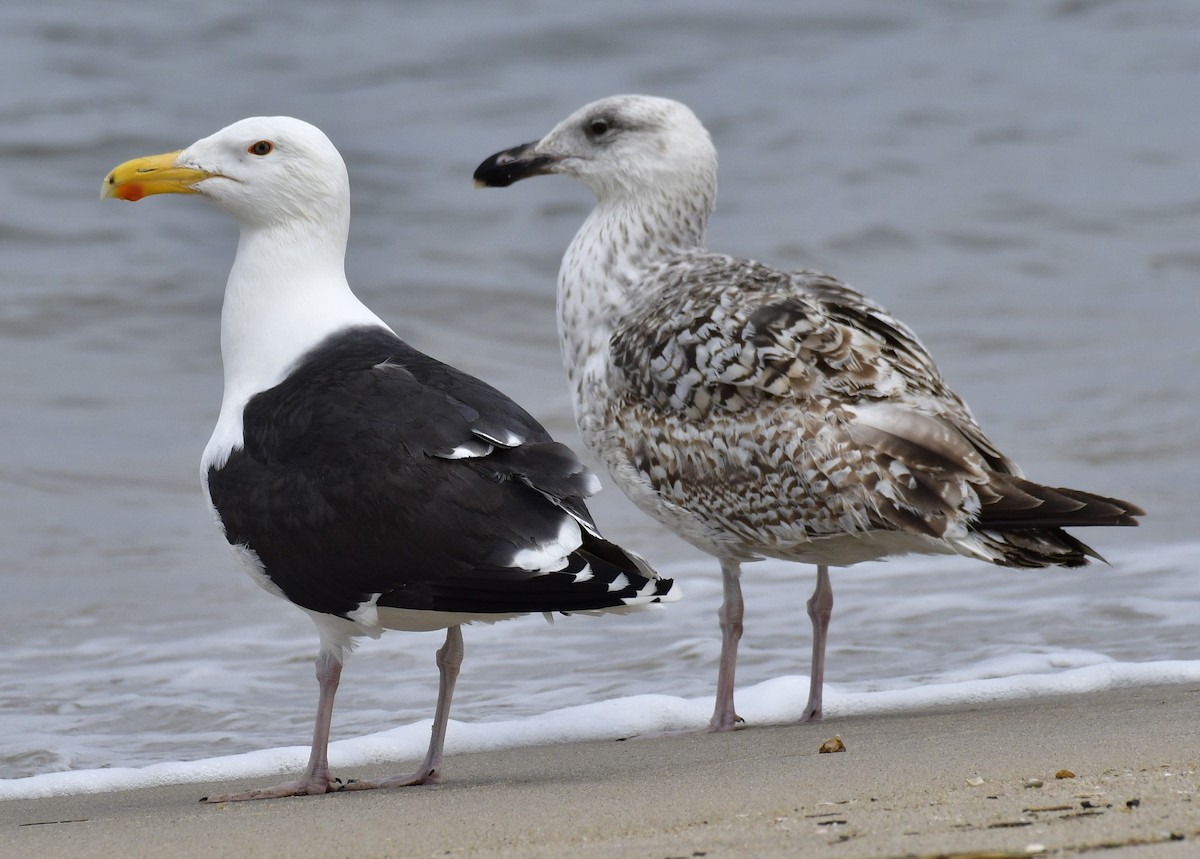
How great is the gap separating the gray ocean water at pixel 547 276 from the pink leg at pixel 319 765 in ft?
3.20

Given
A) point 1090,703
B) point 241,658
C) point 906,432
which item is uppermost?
point 906,432

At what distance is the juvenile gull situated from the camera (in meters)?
4.67

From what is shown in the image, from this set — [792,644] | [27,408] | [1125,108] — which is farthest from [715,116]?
[792,644]

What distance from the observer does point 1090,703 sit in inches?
192

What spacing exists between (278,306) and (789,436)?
59.2 inches

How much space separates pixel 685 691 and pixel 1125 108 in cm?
1274

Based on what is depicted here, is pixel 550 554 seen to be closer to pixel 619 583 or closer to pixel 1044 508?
pixel 619 583

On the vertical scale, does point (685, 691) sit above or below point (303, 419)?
below

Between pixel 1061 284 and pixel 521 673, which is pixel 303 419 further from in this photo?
pixel 1061 284

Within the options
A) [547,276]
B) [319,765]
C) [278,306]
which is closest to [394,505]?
[319,765]

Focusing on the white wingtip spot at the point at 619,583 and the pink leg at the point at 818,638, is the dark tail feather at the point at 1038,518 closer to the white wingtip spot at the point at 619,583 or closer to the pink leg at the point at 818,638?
the pink leg at the point at 818,638

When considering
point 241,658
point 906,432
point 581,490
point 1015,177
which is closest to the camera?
point 581,490

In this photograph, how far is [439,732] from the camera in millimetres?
4316

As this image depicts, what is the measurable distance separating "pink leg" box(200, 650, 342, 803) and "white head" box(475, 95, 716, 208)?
2.69 meters
